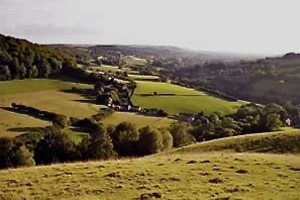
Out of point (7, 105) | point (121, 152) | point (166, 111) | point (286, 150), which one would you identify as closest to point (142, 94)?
point (166, 111)

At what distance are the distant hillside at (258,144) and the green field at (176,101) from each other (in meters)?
45.0

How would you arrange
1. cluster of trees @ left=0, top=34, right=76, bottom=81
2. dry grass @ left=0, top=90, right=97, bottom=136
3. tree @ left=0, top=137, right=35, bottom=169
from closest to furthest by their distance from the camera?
tree @ left=0, top=137, right=35, bottom=169, dry grass @ left=0, top=90, right=97, bottom=136, cluster of trees @ left=0, top=34, right=76, bottom=81

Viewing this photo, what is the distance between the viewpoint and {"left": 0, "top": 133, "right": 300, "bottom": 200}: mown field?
53.6 feet

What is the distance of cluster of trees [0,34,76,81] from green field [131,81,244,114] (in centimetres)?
2061

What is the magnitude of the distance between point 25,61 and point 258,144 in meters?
71.3

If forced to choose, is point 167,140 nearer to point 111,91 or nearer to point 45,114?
point 45,114

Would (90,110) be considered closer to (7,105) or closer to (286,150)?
(7,105)

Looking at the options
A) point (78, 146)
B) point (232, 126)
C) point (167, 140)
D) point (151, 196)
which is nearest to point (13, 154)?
point (78, 146)

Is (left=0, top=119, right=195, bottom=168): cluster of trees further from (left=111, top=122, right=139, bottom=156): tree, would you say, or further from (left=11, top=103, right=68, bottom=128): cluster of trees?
(left=11, top=103, right=68, bottom=128): cluster of trees

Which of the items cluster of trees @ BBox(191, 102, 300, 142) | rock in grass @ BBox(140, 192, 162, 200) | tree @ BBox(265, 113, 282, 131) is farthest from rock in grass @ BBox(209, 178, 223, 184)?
tree @ BBox(265, 113, 282, 131)

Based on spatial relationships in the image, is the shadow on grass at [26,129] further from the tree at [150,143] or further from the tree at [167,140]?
the tree at [167,140]

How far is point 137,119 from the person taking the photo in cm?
6725

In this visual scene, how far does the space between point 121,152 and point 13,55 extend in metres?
55.3

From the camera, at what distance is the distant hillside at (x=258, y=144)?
2893 cm
